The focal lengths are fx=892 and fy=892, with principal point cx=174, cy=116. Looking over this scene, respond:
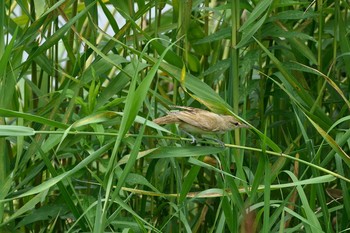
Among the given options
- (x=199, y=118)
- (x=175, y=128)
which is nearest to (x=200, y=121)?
(x=199, y=118)

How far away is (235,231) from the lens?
94.4 inches

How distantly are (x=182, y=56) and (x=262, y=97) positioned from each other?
0.30m

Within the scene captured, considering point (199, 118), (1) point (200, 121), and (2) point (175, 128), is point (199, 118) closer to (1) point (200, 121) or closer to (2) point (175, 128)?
(1) point (200, 121)

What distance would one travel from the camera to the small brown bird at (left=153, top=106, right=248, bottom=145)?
2307 mm

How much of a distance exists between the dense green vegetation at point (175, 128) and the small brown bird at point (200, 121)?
0.05m

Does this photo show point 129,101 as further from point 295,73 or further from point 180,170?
point 295,73

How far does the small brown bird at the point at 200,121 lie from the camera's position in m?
2.31

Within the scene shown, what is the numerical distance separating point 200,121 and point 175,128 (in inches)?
10.7

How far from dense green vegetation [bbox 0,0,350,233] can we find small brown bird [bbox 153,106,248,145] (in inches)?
1.8

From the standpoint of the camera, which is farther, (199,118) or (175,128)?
(175,128)

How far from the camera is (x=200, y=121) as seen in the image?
2.32 metres

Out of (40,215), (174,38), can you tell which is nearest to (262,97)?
(174,38)

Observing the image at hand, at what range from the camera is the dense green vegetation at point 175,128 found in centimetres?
234

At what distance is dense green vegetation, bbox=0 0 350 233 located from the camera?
234 centimetres
